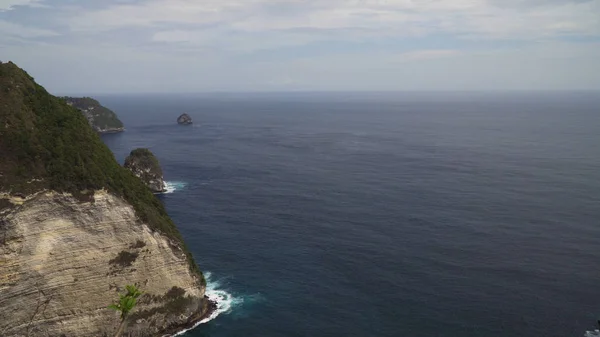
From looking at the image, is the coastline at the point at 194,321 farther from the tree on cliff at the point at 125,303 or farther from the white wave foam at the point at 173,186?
the white wave foam at the point at 173,186

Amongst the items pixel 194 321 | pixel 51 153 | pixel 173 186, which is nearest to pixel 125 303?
pixel 194 321

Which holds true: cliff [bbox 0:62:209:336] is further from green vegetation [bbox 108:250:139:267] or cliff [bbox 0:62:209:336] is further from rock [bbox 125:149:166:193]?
rock [bbox 125:149:166:193]

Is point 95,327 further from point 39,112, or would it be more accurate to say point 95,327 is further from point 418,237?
point 418,237

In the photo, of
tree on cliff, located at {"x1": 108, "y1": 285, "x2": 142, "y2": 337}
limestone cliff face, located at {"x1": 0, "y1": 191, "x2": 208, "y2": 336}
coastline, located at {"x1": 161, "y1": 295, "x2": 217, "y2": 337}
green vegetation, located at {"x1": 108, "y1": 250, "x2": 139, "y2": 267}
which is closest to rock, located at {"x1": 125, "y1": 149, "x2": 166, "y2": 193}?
coastline, located at {"x1": 161, "y1": 295, "x2": 217, "y2": 337}

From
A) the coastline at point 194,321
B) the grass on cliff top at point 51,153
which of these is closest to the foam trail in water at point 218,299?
the coastline at point 194,321

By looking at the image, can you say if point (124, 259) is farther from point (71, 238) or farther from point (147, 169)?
point (147, 169)

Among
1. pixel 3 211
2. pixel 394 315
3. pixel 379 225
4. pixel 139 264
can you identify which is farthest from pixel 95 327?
pixel 379 225

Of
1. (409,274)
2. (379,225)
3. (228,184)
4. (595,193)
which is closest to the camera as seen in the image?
(409,274)
